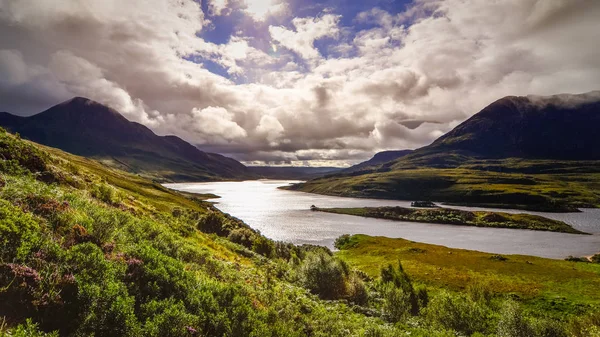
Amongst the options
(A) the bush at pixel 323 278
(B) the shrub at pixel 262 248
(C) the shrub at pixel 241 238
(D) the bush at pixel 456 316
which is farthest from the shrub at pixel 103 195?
(D) the bush at pixel 456 316

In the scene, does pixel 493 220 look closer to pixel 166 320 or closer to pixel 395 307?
pixel 395 307

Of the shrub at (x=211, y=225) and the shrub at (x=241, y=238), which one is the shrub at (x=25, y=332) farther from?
the shrub at (x=211, y=225)

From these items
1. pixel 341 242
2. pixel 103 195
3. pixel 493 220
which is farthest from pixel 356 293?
pixel 493 220

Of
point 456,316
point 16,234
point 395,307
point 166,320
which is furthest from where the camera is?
point 395,307

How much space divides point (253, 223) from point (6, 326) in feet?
498

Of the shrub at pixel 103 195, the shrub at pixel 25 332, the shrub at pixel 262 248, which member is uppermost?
the shrub at pixel 103 195

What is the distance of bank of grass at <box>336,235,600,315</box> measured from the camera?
2066 inches

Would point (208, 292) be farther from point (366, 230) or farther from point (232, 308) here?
point (366, 230)

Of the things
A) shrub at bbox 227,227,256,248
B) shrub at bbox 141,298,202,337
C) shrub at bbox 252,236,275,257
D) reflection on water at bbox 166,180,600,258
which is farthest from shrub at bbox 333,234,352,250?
shrub at bbox 141,298,202,337

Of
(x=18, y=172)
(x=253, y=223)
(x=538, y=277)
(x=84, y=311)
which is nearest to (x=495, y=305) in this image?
(x=538, y=277)

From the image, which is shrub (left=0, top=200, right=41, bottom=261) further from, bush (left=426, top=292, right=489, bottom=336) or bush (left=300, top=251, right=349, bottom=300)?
bush (left=426, top=292, right=489, bottom=336)

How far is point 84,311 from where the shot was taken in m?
9.62

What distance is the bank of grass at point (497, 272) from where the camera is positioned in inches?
2066

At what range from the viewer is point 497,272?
251 ft
